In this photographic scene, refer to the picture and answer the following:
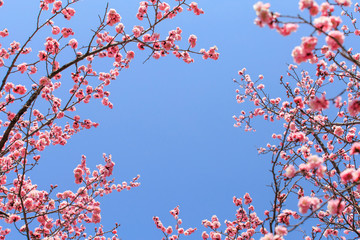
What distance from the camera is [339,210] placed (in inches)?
96.2

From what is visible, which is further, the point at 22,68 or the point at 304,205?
the point at 22,68

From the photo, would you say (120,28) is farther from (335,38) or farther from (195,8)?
(335,38)

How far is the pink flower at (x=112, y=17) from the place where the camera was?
5.55 metres

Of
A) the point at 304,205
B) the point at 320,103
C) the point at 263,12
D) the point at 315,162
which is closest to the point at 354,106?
the point at 320,103

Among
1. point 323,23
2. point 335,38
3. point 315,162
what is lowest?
point 315,162

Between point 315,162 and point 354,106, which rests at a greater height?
point 354,106

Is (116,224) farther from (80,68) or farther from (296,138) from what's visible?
(296,138)

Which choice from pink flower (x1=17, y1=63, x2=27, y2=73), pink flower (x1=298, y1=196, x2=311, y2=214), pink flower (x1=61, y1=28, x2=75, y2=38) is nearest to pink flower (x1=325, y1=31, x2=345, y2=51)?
pink flower (x1=298, y1=196, x2=311, y2=214)

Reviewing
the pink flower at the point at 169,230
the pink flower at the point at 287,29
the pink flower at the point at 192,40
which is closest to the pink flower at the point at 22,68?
the pink flower at the point at 192,40

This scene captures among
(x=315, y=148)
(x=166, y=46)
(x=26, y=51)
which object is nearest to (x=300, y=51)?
(x=166, y=46)

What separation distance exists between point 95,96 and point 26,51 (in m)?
2.29

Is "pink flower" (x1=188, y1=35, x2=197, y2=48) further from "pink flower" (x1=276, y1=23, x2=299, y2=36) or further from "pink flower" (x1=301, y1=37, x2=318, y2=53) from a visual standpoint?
"pink flower" (x1=301, y1=37, x2=318, y2=53)

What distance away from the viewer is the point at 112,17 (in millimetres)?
5574

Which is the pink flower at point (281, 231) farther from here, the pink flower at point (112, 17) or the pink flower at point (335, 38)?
the pink flower at point (112, 17)
